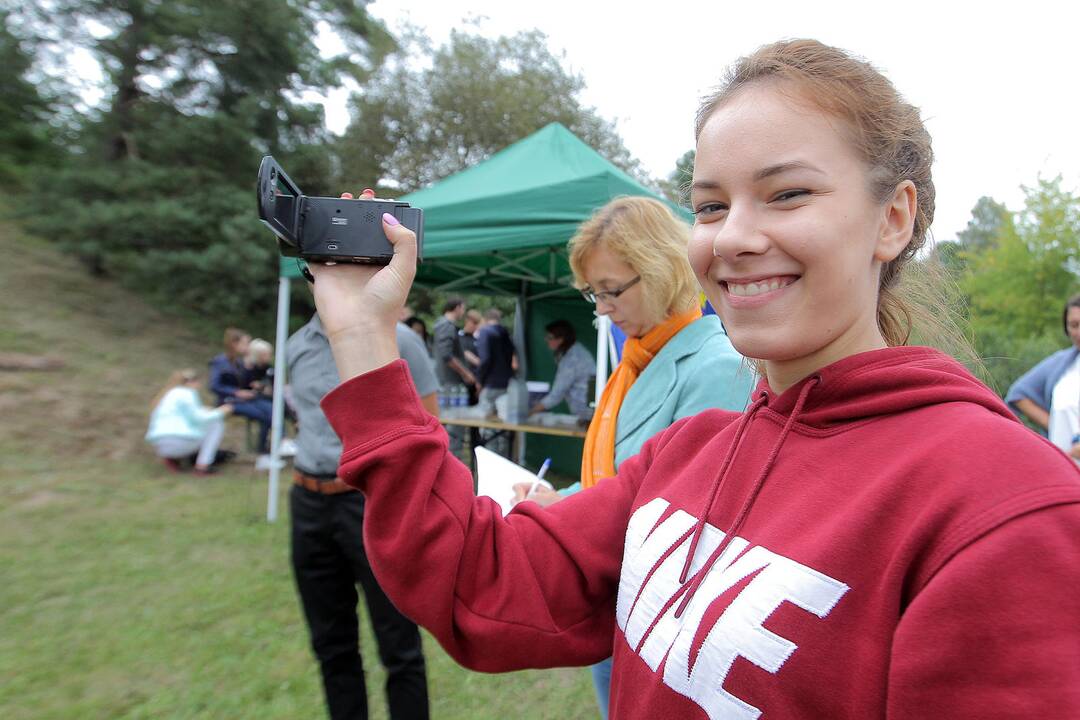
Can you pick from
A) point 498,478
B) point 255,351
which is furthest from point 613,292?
point 255,351

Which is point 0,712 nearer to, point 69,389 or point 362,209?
point 362,209

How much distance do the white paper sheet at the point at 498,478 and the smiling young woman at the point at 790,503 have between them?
615 mm

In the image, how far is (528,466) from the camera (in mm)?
8523

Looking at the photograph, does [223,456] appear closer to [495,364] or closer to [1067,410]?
[495,364]

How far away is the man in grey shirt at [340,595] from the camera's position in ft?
7.63

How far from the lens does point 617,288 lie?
1801mm

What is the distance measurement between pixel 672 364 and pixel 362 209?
0.90 metres

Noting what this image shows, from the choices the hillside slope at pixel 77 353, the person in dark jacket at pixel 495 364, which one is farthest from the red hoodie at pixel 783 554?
the hillside slope at pixel 77 353

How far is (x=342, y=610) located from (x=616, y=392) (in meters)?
1.35

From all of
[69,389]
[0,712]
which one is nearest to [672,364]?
[0,712]

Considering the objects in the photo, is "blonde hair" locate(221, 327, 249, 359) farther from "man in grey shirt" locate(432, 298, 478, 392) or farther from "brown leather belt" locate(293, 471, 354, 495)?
"brown leather belt" locate(293, 471, 354, 495)

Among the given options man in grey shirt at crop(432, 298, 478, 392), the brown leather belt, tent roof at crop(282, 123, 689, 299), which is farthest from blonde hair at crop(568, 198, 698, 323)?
man in grey shirt at crop(432, 298, 478, 392)

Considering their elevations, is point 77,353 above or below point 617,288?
below

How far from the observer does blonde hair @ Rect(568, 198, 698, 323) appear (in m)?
1.74
